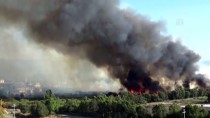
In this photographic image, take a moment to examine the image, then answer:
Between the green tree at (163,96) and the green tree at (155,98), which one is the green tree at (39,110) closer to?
the green tree at (155,98)

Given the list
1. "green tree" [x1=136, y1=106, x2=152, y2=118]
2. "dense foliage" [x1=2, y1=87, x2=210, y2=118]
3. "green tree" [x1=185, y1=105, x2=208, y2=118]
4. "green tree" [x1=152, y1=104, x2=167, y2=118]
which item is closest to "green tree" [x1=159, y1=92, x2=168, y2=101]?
"dense foliage" [x1=2, y1=87, x2=210, y2=118]

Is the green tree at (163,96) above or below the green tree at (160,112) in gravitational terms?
above

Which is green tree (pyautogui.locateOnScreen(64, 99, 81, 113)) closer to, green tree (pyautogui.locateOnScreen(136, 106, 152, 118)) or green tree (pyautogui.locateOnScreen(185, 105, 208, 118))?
green tree (pyautogui.locateOnScreen(136, 106, 152, 118))

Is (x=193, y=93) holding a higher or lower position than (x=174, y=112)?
higher

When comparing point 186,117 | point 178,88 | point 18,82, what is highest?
point 18,82

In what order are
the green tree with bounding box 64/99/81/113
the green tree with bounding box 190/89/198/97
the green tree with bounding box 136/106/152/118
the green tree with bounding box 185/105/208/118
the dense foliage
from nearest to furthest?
the green tree with bounding box 185/105/208/118
the dense foliage
the green tree with bounding box 136/106/152/118
the green tree with bounding box 64/99/81/113
the green tree with bounding box 190/89/198/97

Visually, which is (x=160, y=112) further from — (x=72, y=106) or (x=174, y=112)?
(x=72, y=106)

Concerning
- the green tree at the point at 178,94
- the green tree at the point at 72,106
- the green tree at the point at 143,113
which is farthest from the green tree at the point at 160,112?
the green tree at the point at 178,94

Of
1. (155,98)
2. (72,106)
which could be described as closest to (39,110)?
(72,106)

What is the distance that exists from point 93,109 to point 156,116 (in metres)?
18.1

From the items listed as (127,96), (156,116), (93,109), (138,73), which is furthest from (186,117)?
(138,73)

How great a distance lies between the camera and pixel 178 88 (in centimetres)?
8194

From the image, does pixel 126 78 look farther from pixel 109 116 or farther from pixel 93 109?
pixel 109 116

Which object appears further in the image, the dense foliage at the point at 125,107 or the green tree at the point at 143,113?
the green tree at the point at 143,113
